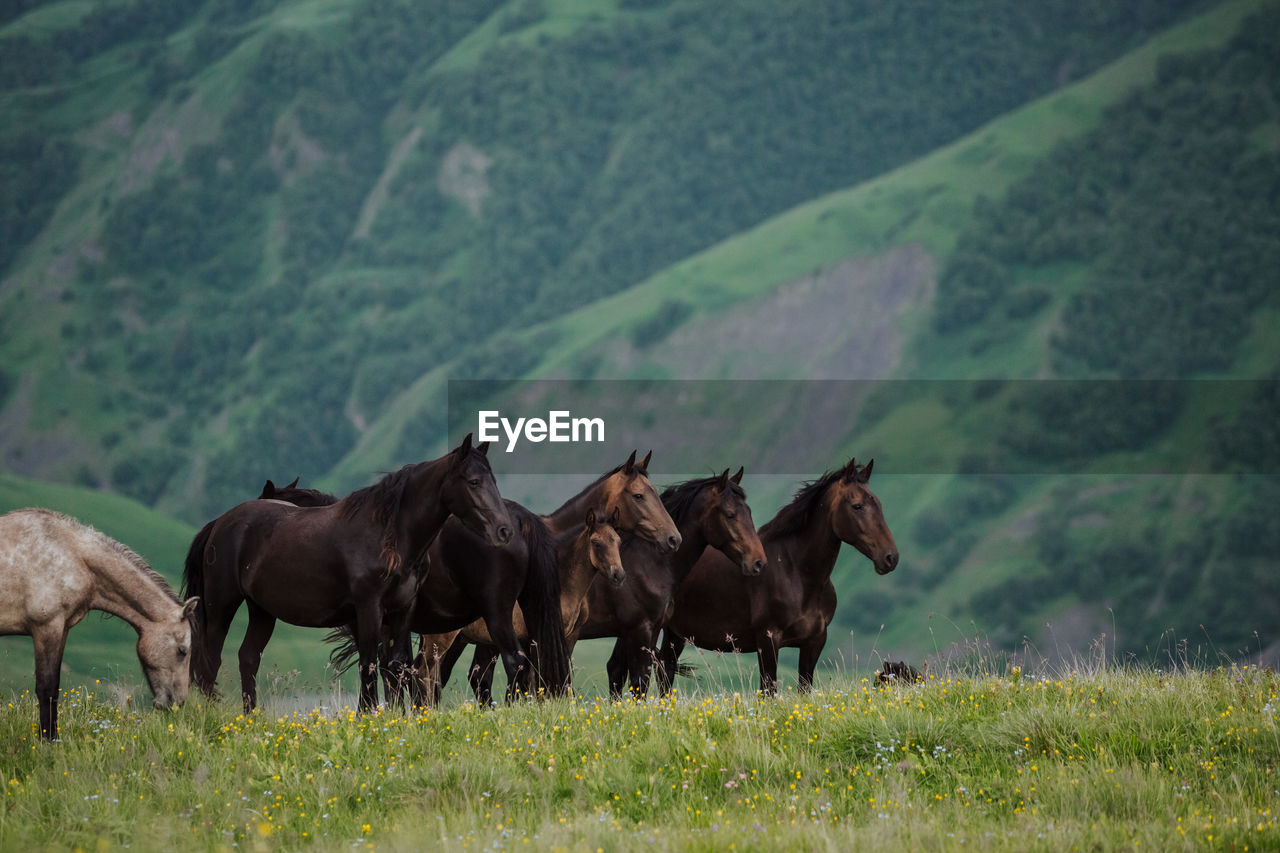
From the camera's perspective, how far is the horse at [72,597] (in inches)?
Answer: 487

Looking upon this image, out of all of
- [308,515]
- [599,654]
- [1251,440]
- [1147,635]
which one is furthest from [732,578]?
[1251,440]

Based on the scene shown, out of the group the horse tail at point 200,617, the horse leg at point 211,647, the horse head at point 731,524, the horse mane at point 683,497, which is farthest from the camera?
the horse mane at point 683,497

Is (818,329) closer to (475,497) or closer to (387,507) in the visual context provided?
(387,507)

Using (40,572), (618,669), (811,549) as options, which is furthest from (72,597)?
(811,549)

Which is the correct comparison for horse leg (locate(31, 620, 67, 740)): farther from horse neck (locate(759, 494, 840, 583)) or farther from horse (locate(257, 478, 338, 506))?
horse neck (locate(759, 494, 840, 583))

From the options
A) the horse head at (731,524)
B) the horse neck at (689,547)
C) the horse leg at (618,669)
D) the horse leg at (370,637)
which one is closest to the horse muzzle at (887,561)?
the horse head at (731,524)

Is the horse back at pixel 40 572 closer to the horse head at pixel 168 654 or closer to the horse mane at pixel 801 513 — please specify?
the horse head at pixel 168 654

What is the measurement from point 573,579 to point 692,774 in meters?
4.49

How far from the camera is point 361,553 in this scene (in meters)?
13.9

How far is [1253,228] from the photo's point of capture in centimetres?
16988

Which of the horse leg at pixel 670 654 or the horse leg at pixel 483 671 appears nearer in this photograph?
the horse leg at pixel 483 671

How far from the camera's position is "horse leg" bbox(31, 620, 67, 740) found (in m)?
12.4

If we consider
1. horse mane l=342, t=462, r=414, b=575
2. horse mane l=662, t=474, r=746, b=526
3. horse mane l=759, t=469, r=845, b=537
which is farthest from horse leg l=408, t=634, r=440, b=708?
horse mane l=759, t=469, r=845, b=537

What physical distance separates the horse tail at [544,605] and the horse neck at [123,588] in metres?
3.45
